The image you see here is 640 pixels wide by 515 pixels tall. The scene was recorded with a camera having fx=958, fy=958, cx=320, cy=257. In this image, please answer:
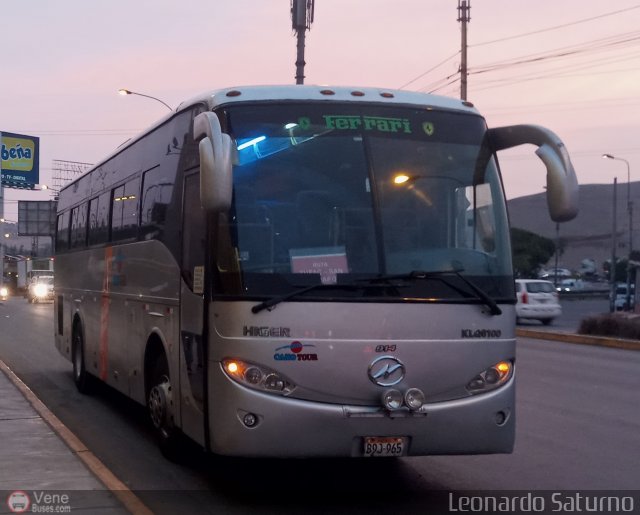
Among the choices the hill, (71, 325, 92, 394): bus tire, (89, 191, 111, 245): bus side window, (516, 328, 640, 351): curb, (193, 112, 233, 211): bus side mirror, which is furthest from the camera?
the hill

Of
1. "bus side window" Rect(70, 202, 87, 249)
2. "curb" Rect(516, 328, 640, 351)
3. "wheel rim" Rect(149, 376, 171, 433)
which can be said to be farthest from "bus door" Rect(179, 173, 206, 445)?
"curb" Rect(516, 328, 640, 351)

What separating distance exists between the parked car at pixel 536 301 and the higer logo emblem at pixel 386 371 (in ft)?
88.9

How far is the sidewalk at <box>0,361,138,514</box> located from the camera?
7.17 m

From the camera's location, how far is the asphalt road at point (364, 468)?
7781mm

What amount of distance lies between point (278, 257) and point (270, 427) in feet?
4.10

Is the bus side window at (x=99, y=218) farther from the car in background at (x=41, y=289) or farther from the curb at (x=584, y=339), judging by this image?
the car in background at (x=41, y=289)

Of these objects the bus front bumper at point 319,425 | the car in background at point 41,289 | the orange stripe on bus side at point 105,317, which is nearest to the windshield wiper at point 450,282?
the bus front bumper at point 319,425

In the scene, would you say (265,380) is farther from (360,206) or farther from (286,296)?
(360,206)

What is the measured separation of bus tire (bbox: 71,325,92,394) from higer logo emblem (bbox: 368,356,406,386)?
7.70 m

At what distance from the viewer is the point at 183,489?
26.7 feet

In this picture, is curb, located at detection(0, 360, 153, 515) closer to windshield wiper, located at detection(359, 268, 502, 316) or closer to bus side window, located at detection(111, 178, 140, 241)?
bus side window, located at detection(111, 178, 140, 241)

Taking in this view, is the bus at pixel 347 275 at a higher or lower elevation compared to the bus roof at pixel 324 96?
lower

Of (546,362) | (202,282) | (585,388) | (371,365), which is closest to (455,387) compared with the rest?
(371,365)

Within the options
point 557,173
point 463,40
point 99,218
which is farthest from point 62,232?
point 463,40
